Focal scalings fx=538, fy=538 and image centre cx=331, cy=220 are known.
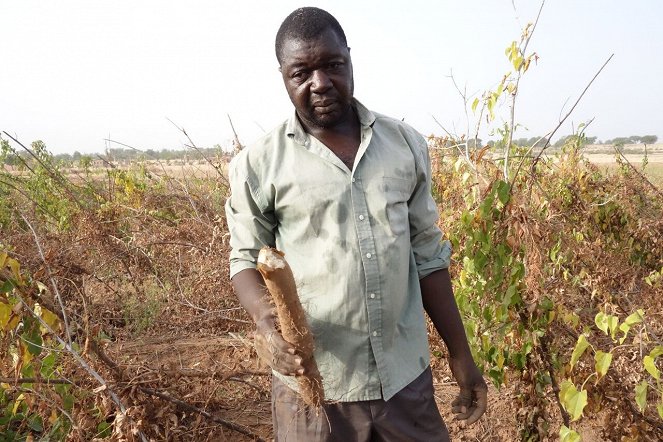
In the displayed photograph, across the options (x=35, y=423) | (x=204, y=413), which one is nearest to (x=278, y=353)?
(x=204, y=413)

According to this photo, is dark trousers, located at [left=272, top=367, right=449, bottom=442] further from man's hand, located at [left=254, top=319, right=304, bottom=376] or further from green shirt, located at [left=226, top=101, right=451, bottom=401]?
man's hand, located at [left=254, top=319, right=304, bottom=376]

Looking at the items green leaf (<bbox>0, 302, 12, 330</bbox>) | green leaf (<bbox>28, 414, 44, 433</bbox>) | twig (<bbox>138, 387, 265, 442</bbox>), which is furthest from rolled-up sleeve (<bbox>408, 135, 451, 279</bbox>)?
green leaf (<bbox>28, 414, 44, 433</bbox>)

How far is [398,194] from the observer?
1.41 metres

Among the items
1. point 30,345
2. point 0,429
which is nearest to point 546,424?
point 30,345

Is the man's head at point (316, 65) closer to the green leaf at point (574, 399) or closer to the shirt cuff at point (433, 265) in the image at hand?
the shirt cuff at point (433, 265)

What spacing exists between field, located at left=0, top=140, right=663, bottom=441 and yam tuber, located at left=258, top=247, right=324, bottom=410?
18.6 inches

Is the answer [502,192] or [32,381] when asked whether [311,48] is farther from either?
[32,381]

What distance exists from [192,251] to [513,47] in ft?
9.69

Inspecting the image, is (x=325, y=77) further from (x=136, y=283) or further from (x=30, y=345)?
(x=136, y=283)

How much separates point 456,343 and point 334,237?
539 mm

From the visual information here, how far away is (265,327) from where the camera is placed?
1.27m

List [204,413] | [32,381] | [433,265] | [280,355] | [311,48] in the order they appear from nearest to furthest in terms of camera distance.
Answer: [280,355]
[311,48]
[433,265]
[32,381]
[204,413]

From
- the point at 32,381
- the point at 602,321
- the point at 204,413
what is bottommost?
the point at 204,413

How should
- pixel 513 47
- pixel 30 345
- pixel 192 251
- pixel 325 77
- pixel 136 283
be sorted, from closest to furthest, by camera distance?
1. pixel 325 77
2. pixel 30 345
3. pixel 513 47
4. pixel 192 251
5. pixel 136 283
